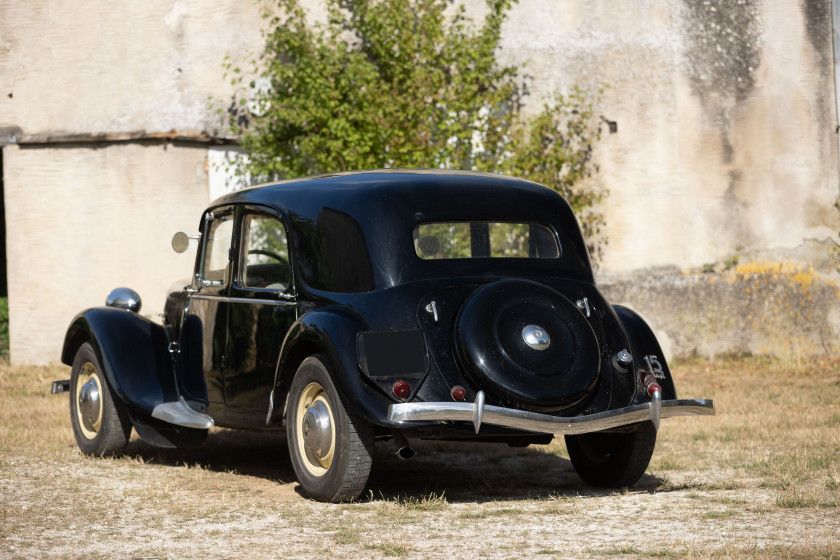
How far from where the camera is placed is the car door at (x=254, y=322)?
611 cm

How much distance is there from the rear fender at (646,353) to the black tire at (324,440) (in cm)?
148

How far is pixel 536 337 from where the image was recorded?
536 centimetres

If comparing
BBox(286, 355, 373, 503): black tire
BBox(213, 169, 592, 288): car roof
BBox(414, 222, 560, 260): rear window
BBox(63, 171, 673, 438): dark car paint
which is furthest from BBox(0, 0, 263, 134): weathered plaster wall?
BBox(286, 355, 373, 503): black tire

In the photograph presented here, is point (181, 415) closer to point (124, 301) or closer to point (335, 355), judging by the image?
point (124, 301)

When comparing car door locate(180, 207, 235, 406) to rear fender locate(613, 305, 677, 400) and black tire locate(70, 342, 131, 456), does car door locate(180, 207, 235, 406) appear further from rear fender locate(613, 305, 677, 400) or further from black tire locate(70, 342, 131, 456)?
rear fender locate(613, 305, 677, 400)

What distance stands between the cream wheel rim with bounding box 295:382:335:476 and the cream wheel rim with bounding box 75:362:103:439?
2.23 metres

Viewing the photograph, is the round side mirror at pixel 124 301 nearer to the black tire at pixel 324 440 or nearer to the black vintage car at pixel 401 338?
the black vintage car at pixel 401 338

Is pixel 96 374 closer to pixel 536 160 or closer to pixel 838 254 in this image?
pixel 536 160

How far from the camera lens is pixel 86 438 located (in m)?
7.54

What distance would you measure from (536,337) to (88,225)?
8835mm

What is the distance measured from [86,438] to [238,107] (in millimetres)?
6334

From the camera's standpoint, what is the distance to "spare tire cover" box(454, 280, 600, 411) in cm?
527

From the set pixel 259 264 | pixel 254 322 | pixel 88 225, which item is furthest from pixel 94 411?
pixel 88 225

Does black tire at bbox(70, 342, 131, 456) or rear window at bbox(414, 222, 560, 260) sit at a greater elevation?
rear window at bbox(414, 222, 560, 260)
